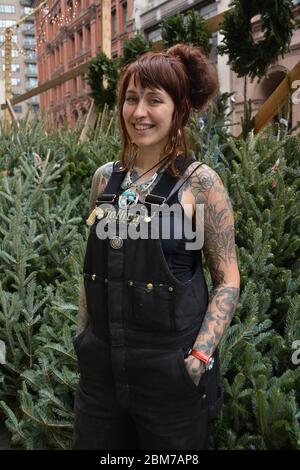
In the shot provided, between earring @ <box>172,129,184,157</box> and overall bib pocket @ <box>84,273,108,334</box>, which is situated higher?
earring @ <box>172,129,184,157</box>

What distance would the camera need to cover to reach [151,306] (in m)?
1.58

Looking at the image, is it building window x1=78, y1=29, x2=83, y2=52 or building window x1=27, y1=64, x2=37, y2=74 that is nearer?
building window x1=78, y1=29, x2=83, y2=52

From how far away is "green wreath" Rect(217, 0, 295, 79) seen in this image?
4.34 metres

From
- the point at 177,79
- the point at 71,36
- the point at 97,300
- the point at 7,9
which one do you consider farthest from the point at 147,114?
the point at 71,36

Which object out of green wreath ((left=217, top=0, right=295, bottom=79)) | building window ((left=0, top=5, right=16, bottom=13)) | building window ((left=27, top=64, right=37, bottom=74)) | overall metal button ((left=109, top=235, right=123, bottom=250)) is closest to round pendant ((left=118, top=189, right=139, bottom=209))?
overall metal button ((left=109, top=235, right=123, bottom=250))

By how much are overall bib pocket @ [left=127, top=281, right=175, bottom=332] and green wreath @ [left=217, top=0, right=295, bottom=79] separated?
3597 mm

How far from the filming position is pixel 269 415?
2.03 m

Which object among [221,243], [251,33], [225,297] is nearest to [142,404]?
[225,297]

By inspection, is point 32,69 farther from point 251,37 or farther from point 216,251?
point 216,251

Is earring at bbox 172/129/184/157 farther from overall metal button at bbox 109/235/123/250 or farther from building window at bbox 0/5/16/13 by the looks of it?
building window at bbox 0/5/16/13

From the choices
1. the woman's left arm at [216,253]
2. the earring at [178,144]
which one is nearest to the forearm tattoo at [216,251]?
the woman's left arm at [216,253]

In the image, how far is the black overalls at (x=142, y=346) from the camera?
5.21 ft

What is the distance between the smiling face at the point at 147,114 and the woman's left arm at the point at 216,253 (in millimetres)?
194

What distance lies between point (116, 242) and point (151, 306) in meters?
0.25
